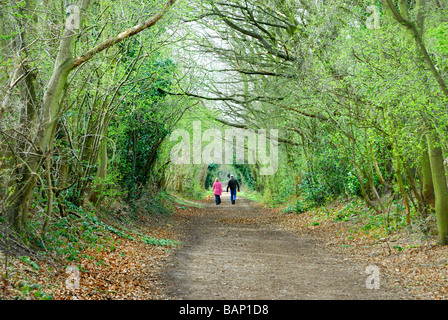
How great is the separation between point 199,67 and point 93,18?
23.2 ft

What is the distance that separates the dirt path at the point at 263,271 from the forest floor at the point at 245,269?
0.05ft

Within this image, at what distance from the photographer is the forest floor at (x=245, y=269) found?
5809 millimetres

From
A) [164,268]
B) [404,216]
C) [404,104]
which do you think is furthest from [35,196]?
[404,216]

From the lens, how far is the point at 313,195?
1814 cm

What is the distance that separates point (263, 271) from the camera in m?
7.62

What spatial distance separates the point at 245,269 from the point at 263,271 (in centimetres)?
35

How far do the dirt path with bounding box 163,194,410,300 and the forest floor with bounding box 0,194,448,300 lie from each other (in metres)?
0.01

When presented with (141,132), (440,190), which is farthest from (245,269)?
(141,132)

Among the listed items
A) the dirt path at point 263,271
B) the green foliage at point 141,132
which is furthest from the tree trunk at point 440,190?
the green foliage at point 141,132

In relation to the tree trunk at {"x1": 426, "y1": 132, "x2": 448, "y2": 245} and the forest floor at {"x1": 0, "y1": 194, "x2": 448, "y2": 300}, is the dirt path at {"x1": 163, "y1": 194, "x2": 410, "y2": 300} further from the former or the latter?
the tree trunk at {"x1": 426, "y1": 132, "x2": 448, "y2": 245}

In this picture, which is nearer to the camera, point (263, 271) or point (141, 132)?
point (263, 271)

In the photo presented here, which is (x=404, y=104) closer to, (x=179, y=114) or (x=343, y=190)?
(x=343, y=190)

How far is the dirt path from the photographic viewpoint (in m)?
6.04

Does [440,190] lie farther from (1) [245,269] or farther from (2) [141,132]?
(2) [141,132]
